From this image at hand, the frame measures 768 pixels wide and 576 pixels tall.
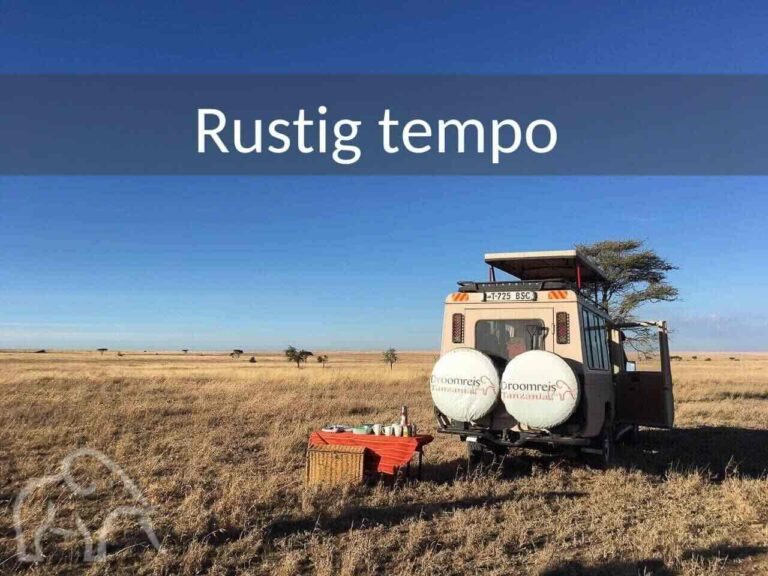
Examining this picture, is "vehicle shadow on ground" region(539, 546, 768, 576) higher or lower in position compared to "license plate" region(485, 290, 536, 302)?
lower

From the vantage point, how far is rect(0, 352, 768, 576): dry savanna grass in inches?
191

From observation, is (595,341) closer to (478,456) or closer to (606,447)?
(606,447)

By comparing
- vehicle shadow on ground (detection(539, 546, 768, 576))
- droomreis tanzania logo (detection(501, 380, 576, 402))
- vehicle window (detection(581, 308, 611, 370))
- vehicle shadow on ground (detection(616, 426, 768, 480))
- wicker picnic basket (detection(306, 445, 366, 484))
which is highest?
vehicle window (detection(581, 308, 611, 370))

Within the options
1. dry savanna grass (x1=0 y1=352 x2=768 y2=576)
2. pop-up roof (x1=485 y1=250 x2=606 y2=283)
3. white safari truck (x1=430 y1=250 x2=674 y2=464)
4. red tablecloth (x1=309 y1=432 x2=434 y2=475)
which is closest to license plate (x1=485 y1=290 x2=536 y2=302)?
white safari truck (x1=430 y1=250 x2=674 y2=464)

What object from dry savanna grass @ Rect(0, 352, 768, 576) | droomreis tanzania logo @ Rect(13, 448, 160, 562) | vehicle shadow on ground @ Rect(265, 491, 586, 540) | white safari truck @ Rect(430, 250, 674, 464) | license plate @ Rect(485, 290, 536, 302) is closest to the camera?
dry savanna grass @ Rect(0, 352, 768, 576)

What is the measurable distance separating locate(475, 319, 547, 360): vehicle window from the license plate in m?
0.30

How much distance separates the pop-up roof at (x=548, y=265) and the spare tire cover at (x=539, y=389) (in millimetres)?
1676

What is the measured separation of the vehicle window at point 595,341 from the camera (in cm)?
805

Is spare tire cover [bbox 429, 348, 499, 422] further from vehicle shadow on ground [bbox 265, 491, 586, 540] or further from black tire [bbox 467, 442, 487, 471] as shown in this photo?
vehicle shadow on ground [bbox 265, 491, 586, 540]

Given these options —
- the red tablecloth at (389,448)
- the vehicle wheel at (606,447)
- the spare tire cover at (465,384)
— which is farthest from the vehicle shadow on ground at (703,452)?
the red tablecloth at (389,448)

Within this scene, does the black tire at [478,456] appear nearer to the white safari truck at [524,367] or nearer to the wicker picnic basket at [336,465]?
the white safari truck at [524,367]

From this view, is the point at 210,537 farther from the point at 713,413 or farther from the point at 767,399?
the point at 767,399

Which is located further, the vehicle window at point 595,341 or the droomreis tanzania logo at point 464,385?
the vehicle window at point 595,341

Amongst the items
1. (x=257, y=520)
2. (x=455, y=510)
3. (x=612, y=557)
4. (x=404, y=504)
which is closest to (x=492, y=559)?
(x=612, y=557)
